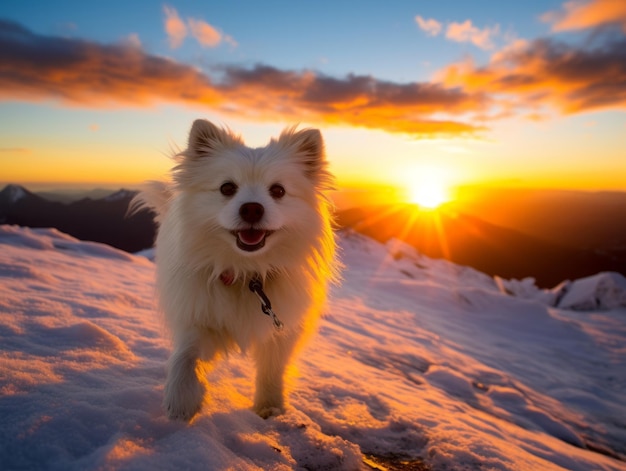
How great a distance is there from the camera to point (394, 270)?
19.3 meters

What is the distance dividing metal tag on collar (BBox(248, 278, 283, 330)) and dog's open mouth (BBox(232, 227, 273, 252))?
0.95 feet

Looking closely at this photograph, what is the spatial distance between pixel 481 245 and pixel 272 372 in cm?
4840

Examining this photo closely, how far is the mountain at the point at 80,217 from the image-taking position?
36.9 metres

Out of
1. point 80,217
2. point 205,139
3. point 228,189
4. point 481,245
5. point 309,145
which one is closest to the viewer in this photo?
point 228,189

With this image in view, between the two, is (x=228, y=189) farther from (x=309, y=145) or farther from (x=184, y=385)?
(x=184, y=385)

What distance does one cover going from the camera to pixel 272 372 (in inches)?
136

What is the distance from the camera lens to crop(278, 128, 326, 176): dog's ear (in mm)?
3959

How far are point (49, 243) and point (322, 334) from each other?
6.30 meters

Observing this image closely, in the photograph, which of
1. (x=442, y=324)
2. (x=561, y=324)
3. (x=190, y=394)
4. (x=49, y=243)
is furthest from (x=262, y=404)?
(x=561, y=324)

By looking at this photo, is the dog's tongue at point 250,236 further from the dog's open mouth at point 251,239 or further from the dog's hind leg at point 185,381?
the dog's hind leg at point 185,381

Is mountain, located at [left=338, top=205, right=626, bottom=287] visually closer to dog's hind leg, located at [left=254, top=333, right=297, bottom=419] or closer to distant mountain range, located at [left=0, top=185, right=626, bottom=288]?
distant mountain range, located at [left=0, top=185, right=626, bottom=288]

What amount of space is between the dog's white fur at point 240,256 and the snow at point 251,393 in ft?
1.22

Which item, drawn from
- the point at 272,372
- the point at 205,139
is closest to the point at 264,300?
the point at 272,372

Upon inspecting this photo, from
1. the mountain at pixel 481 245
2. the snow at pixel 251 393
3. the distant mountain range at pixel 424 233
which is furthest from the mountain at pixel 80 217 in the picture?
the snow at pixel 251 393
